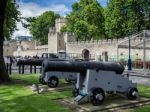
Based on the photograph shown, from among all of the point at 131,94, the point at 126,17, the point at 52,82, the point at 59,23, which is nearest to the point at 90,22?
the point at 126,17

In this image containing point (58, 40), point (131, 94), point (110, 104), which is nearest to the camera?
point (110, 104)

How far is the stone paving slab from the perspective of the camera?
9.94 metres

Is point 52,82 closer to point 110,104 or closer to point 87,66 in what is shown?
point 87,66

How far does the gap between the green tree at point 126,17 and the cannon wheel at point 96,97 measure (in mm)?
42550

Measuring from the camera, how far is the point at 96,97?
1035 cm

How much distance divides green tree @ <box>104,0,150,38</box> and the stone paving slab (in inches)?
1641

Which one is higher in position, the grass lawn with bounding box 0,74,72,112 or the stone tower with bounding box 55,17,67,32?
the stone tower with bounding box 55,17,67,32

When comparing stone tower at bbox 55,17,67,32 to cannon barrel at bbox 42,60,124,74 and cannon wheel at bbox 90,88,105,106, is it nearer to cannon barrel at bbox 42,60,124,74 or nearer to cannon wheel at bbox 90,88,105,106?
cannon barrel at bbox 42,60,124,74

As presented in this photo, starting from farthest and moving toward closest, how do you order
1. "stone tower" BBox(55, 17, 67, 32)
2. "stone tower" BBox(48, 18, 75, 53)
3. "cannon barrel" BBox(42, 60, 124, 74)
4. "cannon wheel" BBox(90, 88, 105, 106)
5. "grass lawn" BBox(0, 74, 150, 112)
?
"stone tower" BBox(55, 17, 67, 32) < "stone tower" BBox(48, 18, 75, 53) < "cannon barrel" BBox(42, 60, 124, 74) < "cannon wheel" BBox(90, 88, 105, 106) < "grass lawn" BBox(0, 74, 150, 112)

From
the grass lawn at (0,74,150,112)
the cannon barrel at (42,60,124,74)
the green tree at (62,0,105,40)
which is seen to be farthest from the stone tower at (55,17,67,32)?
the cannon barrel at (42,60,124,74)

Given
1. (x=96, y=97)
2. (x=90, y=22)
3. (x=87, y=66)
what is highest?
(x=90, y=22)

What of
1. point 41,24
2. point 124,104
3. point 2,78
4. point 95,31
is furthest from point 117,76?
point 41,24

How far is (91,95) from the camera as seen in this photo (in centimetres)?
1030

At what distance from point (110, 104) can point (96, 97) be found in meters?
0.52
